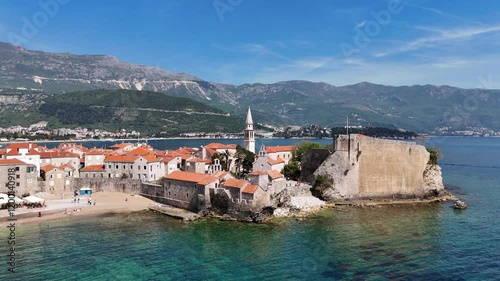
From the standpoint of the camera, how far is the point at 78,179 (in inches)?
2167

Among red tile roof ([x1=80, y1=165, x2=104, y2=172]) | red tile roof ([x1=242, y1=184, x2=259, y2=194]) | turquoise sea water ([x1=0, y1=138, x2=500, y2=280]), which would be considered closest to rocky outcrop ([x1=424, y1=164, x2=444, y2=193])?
turquoise sea water ([x1=0, y1=138, x2=500, y2=280])

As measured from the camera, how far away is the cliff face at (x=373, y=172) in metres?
50.0

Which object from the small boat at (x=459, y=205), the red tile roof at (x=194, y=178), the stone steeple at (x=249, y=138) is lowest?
the small boat at (x=459, y=205)

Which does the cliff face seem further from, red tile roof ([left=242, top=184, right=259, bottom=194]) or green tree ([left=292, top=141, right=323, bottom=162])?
green tree ([left=292, top=141, right=323, bottom=162])

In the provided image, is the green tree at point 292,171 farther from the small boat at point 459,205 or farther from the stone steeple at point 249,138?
the small boat at point 459,205

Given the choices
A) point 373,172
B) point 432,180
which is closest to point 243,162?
point 373,172

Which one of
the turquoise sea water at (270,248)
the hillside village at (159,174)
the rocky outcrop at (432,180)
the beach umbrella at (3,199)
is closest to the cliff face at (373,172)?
the rocky outcrop at (432,180)

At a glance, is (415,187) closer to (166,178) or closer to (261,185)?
(261,185)

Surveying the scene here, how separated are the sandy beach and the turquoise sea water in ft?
8.00

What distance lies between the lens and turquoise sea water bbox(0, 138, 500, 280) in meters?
26.7

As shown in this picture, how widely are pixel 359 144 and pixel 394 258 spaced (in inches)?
924

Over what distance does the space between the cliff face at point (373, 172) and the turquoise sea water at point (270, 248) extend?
233 inches

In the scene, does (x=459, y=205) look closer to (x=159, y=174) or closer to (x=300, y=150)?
(x=300, y=150)

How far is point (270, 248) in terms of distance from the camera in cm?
3189
